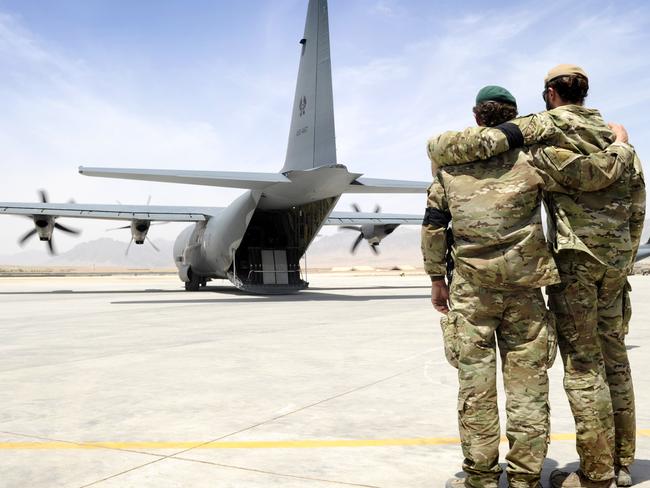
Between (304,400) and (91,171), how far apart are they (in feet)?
47.7

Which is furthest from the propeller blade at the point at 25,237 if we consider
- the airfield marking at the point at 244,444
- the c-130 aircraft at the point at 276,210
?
the airfield marking at the point at 244,444

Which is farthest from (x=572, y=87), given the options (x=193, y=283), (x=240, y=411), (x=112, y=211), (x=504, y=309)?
(x=193, y=283)

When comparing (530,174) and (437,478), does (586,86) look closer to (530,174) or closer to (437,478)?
(530,174)

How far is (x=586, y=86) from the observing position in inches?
152

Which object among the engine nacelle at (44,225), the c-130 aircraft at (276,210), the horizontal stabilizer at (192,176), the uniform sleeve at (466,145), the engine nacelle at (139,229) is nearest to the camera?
the uniform sleeve at (466,145)

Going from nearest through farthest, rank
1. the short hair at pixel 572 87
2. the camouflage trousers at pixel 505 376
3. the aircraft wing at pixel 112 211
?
the camouflage trousers at pixel 505 376
the short hair at pixel 572 87
the aircraft wing at pixel 112 211

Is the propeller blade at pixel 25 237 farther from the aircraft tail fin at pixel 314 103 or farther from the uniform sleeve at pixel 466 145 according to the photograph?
the uniform sleeve at pixel 466 145

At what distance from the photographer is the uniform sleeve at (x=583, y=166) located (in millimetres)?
3607

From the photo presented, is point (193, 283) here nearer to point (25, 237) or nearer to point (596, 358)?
point (25, 237)

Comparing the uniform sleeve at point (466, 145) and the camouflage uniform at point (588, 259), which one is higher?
the uniform sleeve at point (466, 145)

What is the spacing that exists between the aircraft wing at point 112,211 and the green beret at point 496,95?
27024mm

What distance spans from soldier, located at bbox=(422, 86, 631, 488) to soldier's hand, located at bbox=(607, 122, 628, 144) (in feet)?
0.40

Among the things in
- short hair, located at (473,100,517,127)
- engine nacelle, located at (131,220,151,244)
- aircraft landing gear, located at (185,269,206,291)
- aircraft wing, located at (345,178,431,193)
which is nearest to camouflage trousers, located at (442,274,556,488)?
short hair, located at (473,100,517,127)

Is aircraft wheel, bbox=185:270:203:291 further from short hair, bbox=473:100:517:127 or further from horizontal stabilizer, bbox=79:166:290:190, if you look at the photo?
short hair, bbox=473:100:517:127
